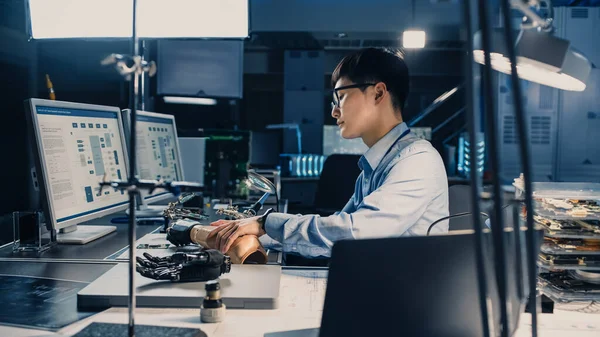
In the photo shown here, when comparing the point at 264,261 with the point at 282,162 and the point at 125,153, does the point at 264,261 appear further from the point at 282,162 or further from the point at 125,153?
the point at 282,162

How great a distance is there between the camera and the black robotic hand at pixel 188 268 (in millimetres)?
1096

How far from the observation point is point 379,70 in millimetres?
1598

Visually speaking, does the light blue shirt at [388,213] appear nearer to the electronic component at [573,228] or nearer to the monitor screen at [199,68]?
the electronic component at [573,228]

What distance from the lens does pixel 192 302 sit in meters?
1.00

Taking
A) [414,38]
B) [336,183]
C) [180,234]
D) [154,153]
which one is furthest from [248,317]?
[414,38]

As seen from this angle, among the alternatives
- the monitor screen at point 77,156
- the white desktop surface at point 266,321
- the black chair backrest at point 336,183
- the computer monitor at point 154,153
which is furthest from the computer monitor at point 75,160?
the black chair backrest at point 336,183

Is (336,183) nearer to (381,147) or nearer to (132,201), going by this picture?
(381,147)

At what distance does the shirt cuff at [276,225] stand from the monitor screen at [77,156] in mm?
462

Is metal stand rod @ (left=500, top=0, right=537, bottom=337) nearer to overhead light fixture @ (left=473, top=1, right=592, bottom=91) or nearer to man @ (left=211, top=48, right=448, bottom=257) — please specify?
overhead light fixture @ (left=473, top=1, right=592, bottom=91)

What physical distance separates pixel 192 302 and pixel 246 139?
7.22ft

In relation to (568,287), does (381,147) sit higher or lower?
higher

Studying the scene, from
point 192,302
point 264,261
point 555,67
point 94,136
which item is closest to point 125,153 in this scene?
point 94,136

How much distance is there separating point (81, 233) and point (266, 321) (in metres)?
1.01

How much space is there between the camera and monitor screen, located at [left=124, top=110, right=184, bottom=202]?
6.96 ft
